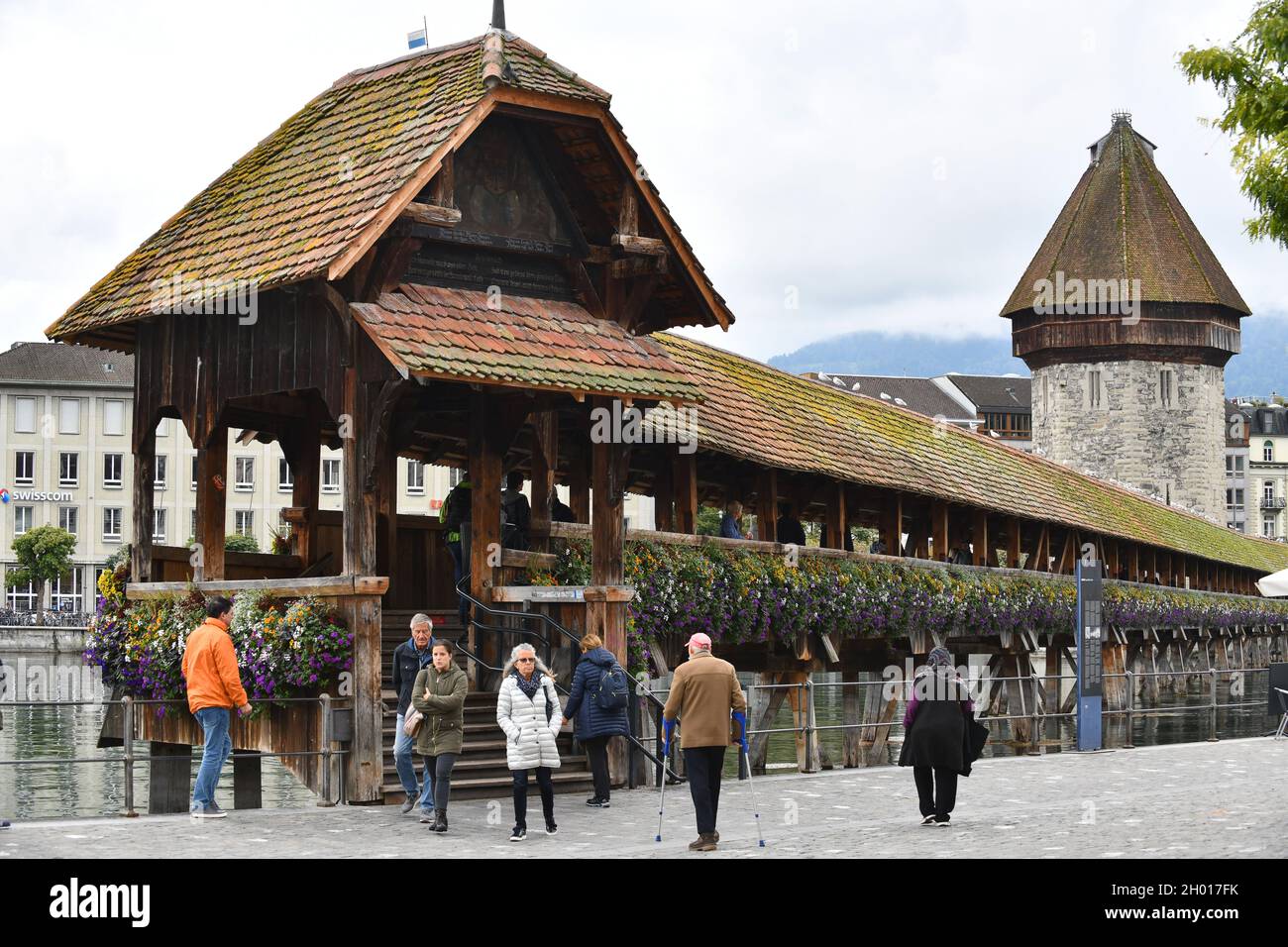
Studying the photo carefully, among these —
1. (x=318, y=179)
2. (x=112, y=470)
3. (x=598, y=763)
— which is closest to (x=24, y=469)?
(x=112, y=470)

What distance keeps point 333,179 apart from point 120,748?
56.0 feet

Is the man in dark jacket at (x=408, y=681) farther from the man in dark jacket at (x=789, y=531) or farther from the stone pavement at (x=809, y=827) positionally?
the man in dark jacket at (x=789, y=531)

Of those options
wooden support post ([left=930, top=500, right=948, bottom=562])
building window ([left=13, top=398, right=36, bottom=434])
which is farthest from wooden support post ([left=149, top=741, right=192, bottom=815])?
building window ([left=13, top=398, right=36, bottom=434])

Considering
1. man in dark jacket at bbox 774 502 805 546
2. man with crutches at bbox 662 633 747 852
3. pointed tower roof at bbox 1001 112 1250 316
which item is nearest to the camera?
man with crutches at bbox 662 633 747 852

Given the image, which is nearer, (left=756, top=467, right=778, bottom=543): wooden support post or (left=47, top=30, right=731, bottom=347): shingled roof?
(left=47, top=30, right=731, bottom=347): shingled roof

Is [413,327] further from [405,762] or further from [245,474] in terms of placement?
[245,474]

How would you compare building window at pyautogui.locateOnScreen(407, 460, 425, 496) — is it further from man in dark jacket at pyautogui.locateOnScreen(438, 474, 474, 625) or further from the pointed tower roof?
man in dark jacket at pyautogui.locateOnScreen(438, 474, 474, 625)

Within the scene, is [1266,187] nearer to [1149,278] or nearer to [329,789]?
[329,789]

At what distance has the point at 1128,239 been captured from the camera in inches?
2990

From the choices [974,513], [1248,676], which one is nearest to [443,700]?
[974,513]

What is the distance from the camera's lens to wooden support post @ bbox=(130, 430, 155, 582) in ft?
59.6

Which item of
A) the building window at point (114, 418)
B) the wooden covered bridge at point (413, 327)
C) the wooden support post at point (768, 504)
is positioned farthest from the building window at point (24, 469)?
the wooden covered bridge at point (413, 327)

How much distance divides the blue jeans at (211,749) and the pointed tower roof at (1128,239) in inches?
2587

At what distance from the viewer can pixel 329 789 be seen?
15086mm
